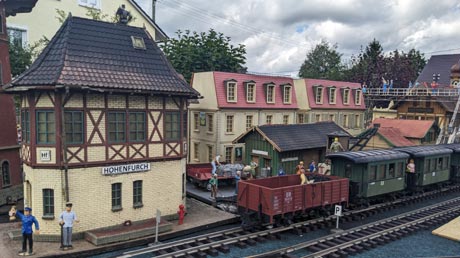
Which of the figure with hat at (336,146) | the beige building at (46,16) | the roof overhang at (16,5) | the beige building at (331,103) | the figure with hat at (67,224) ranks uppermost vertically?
the beige building at (46,16)

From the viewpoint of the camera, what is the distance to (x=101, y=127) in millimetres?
14438

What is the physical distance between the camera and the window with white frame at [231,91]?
89.6 feet

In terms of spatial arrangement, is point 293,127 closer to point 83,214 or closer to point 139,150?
point 139,150

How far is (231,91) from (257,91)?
273 cm

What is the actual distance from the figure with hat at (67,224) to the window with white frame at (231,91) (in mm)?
16333

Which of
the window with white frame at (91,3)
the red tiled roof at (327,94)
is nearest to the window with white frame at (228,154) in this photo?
the red tiled roof at (327,94)

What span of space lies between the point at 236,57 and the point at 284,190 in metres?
26.1

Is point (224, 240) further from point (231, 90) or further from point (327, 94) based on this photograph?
point (327, 94)

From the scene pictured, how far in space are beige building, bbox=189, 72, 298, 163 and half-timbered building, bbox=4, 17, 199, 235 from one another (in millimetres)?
10053

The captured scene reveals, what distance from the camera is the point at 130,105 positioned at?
15141 millimetres

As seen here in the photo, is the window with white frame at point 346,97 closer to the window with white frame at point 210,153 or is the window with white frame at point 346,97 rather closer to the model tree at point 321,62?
the window with white frame at point 210,153

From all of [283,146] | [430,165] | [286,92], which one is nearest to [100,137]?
[283,146]

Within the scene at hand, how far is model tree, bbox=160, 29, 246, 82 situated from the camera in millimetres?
36094

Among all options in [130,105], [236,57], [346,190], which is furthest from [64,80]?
[236,57]
